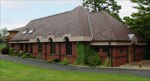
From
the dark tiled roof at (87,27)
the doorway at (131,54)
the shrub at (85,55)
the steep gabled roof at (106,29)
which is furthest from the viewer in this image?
the doorway at (131,54)

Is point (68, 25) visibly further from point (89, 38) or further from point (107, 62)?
point (107, 62)

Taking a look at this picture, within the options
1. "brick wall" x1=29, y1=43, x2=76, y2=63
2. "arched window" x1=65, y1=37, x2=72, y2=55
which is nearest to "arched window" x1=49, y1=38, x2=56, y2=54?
"brick wall" x1=29, y1=43, x2=76, y2=63

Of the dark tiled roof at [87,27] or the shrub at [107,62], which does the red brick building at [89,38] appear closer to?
the dark tiled roof at [87,27]

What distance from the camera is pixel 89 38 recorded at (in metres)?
21.1

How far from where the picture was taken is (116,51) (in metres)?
19.9

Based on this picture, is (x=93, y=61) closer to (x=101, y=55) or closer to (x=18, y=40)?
(x=101, y=55)

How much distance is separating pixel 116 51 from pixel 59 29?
9877 mm

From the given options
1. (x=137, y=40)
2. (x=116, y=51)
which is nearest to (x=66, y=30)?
(x=116, y=51)

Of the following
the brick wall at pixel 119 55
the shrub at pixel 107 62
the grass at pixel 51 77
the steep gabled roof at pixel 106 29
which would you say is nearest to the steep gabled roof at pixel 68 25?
the steep gabled roof at pixel 106 29

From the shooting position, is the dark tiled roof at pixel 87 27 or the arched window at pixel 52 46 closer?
the dark tiled roof at pixel 87 27

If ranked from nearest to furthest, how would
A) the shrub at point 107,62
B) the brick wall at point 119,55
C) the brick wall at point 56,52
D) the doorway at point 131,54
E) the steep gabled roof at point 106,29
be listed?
1. the brick wall at point 119,55
2. the shrub at point 107,62
3. the steep gabled roof at point 106,29
4. the brick wall at point 56,52
5. the doorway at point 131,54

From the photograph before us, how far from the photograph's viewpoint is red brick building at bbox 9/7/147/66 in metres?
20.3

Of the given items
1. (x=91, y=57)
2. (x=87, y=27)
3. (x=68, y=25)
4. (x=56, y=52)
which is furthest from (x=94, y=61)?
(x=68, y=25)

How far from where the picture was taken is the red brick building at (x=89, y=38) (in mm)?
20309
